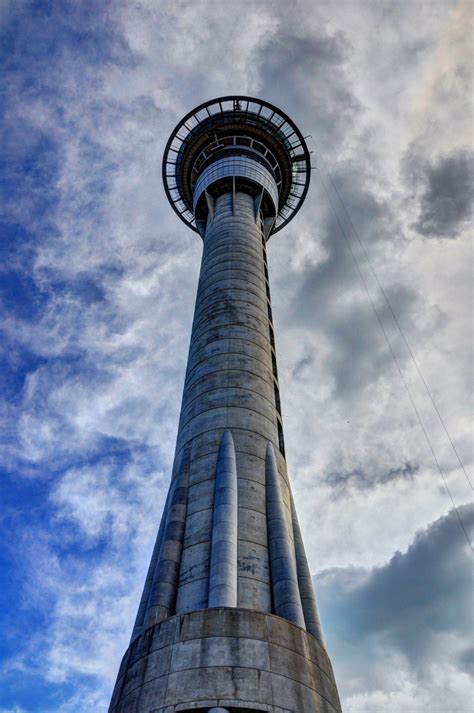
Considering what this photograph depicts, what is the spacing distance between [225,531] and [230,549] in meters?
0.86

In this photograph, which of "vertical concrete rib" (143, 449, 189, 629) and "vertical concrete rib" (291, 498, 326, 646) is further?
"vertical concrete rib" (291, 498, 326, 646)

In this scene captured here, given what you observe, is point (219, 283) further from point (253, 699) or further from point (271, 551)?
point (253, 699)

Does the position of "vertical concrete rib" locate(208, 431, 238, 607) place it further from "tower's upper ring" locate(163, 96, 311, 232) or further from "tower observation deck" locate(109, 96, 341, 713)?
"tower's upper ring" locate(163, 96, 311, 232)

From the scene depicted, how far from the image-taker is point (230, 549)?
2292 centimetres

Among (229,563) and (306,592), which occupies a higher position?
(306,592)

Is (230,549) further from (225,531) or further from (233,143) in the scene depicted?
(233,143)

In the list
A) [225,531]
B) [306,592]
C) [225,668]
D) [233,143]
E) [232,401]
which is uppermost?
[233,143]

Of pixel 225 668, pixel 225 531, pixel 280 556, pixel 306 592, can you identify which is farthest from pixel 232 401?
pixel 225 668

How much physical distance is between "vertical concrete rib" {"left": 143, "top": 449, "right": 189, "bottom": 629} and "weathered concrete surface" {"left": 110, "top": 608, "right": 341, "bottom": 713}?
1.43 m

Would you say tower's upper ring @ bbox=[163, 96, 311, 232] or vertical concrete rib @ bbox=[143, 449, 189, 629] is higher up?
tower's upper ring @ bbox=[163, 96, 311, 232]

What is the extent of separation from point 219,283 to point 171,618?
23234 mm

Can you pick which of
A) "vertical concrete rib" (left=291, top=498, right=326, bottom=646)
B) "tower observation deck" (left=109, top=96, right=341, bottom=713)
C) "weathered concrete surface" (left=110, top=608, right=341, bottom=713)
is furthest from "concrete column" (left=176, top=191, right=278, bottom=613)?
"vertical concrete rib" (left=291, top=498, right=326, bottom=646)

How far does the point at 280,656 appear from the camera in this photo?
19469mm

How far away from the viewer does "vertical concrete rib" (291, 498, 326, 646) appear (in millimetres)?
22969
